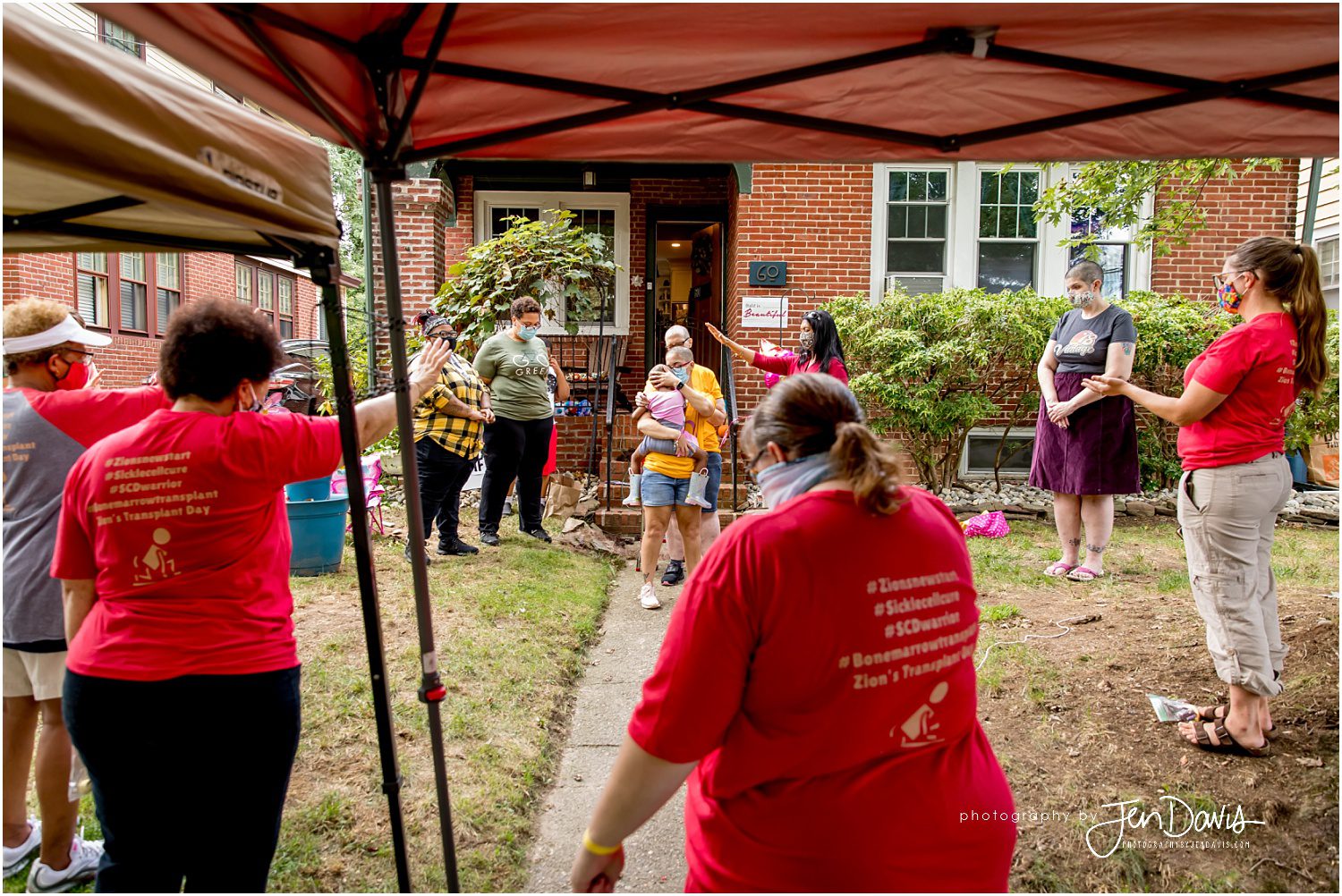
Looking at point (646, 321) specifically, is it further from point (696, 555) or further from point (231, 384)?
point (231, 384)

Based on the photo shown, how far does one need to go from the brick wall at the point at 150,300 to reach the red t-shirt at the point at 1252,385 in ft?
29.1

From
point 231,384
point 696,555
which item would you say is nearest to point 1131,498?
point 696,555

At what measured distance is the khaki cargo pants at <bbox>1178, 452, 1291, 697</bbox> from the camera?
3082 millimetres

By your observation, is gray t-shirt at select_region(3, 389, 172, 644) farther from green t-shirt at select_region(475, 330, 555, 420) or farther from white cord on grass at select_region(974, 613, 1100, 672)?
green t-shirt at select_region(475, 330, 555, 420)

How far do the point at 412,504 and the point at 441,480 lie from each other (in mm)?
4343

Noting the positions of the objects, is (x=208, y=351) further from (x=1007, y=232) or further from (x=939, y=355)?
(x=1007, y=232)

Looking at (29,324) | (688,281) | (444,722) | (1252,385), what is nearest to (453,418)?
(444,722)

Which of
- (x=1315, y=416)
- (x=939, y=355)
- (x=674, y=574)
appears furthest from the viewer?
(x=1315, y=416)

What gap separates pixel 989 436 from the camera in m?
10.1

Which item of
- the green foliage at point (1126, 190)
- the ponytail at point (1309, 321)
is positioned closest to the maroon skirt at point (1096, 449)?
the green foliage at point (1126, 190)

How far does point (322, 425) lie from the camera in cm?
215

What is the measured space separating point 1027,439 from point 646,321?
197 inches

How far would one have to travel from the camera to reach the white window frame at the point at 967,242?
992cm

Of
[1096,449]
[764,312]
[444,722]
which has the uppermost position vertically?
[764,312]
